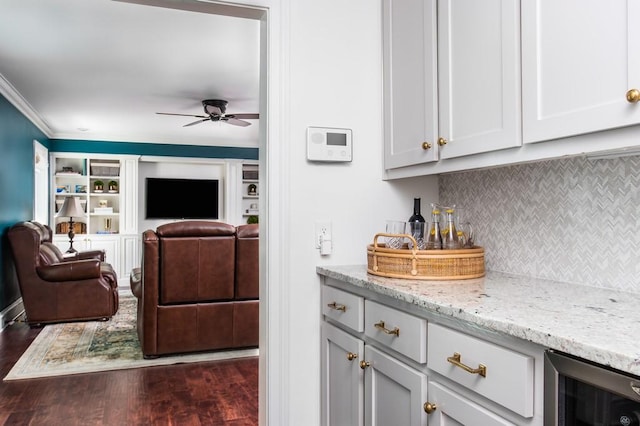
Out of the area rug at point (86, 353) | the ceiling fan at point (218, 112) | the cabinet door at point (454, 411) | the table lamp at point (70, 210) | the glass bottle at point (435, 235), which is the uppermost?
the ceiling fan at point (218, 112)

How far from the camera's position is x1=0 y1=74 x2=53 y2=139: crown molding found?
502 centimetres

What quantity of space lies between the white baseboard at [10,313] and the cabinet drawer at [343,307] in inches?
173

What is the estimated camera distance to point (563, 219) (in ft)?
5.30

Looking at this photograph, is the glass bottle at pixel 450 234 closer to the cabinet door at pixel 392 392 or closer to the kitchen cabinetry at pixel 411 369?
the kitchen cabinetry at pixel 411 369

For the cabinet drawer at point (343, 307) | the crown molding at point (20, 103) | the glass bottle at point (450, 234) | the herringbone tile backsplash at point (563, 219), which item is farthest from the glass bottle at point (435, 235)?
the crown molding at point (20, 103)

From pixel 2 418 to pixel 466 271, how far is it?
2.75 m

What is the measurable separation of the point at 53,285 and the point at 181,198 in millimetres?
3574

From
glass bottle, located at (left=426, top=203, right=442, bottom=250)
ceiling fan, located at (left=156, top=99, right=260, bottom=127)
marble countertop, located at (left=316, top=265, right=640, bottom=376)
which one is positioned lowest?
marble countertop, located at (left=316, top=265, right=640, bottom=376)

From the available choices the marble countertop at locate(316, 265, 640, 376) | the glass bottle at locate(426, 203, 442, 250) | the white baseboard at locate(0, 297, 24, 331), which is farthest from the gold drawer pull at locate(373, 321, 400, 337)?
the white baseboard at locate(0, 297, 24, 331)

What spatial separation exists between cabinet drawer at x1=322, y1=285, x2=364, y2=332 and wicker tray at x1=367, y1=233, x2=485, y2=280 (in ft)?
0.48

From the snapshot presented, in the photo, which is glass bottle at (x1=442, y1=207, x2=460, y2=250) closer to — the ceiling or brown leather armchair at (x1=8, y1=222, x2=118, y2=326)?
the ceiling

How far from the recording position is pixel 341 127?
210cm

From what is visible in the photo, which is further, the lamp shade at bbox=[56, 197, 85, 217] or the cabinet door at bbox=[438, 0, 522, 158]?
the lamp shade at bbox=[56, 197, 85, 217]

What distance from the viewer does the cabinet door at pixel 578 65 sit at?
3.50 ft
